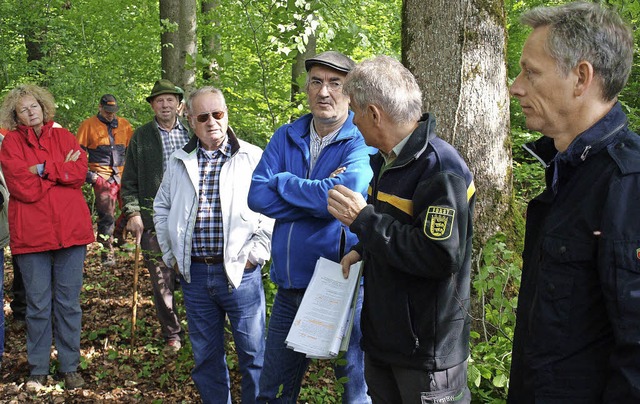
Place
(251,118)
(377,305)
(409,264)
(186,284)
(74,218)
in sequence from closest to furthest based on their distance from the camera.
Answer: (409,264)
(377,305)
(186,284)
(74,218)
(251,118)

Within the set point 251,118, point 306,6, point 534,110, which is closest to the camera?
point 534,110

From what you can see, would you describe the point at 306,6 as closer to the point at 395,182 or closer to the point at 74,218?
the point at 74,218

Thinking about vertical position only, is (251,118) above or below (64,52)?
below

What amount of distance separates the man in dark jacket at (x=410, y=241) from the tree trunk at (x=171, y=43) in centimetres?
744

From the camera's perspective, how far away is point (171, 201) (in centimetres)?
437

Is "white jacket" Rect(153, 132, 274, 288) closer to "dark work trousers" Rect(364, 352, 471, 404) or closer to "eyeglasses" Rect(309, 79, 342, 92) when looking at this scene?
"eyeglasses" Rect(309, 79, 342, 92)

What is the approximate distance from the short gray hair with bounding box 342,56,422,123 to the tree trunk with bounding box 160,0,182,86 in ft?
24.2

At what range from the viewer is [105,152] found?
8914 millimetres

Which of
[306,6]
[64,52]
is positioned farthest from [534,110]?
[64,52]

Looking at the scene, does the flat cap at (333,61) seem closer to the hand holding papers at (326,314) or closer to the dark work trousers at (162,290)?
the hand holding papers at (326,314)

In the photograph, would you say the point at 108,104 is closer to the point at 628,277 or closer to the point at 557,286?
the point at 557,286

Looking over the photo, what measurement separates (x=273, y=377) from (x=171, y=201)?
1.49 meters

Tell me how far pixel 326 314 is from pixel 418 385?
643 mm

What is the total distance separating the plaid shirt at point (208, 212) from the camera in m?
4.15
